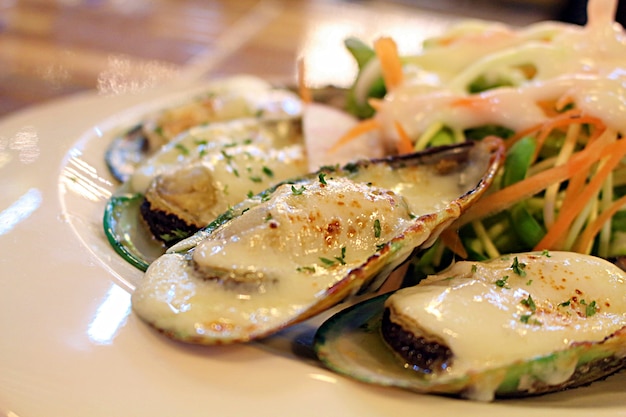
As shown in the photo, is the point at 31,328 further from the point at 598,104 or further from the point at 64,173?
the point at 598,104

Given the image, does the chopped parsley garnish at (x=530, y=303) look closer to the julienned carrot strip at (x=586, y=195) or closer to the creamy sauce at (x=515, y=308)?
the creamy sauce at (x=515, y=308)

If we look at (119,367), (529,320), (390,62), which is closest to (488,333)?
(529,320)

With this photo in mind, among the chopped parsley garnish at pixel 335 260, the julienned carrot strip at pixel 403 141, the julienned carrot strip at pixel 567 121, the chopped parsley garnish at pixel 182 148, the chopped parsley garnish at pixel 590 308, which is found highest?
the julienned carrot strip at pixel 567 121

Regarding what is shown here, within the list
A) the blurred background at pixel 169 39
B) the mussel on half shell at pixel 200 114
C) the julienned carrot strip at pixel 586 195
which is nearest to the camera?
the julienned carrot strip at pixel 586 195

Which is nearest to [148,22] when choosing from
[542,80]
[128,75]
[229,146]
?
[128,75]

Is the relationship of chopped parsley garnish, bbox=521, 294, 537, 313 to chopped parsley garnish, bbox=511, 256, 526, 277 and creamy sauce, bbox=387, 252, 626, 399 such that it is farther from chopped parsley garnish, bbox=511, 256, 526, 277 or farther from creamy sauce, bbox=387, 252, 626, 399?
chopped parsley garnish, bbox=511, 256, 526, 277

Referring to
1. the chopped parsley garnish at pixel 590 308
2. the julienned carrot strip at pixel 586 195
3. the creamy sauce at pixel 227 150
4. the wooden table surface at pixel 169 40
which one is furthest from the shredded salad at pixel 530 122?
the wooden table surface at pixel 169 40

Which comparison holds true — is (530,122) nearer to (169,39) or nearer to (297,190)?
(297,190)
